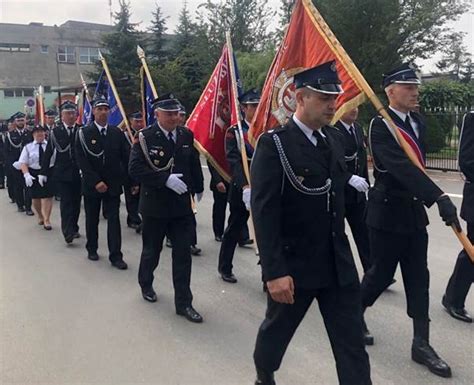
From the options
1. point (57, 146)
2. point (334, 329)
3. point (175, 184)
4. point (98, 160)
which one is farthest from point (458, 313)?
point (57, 146)

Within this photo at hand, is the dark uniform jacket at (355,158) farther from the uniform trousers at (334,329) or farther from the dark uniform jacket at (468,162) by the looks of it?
the uniform trousers at (334,329)

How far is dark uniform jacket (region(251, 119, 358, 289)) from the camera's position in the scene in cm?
279

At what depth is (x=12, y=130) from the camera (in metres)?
12.2

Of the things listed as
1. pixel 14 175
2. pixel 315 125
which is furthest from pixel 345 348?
pixel 14 175

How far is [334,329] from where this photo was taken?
2910 mm

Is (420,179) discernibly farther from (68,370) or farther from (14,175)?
(14,175)

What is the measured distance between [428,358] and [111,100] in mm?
7816

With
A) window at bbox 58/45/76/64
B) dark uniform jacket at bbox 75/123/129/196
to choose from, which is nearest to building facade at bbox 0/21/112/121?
window at bbox 58/45/76/64

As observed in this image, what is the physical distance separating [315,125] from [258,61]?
21252 mm

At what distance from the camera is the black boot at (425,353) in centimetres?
357

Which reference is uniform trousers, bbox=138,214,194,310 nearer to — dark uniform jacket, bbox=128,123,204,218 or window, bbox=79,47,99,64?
dark uniform jacket, bbox=128,123,204,218

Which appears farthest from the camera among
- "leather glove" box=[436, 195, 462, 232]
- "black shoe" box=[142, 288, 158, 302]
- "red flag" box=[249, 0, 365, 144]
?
"black shoe" box=[142, 288, 158, 302]

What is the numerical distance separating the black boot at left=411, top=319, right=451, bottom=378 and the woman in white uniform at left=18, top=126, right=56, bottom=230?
6.98 m

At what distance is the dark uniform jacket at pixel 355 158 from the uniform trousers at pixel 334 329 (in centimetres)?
202
